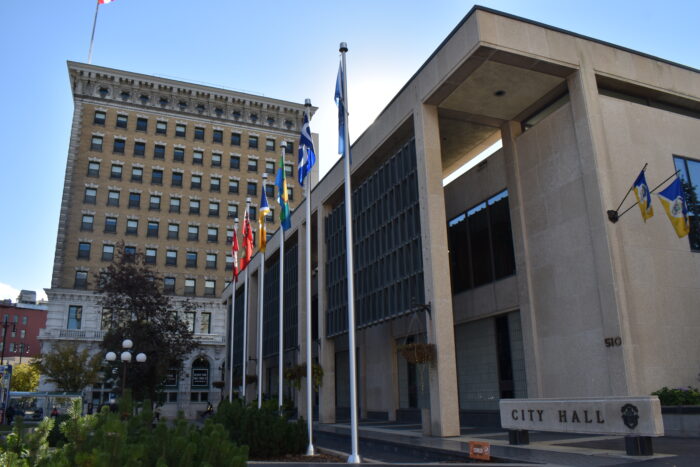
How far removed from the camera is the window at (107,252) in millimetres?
63781

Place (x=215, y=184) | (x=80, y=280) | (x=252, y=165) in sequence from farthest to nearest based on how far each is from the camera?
(x=252, y=165)
(x=215, y=184)
(x=80, y=280)

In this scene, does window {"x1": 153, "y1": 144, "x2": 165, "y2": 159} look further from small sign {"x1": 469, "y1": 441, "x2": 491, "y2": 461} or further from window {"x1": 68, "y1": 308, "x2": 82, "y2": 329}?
small sign {"x1": 469, "y1": 441, "x2": 491, "y2": 461}

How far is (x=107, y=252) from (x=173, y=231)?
7640mm

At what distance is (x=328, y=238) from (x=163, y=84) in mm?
47180

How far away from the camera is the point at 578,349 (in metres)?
19.6

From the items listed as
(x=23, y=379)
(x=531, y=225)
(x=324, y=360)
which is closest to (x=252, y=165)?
(x=324, y=360)

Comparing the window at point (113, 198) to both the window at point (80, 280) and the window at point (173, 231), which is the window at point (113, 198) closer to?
the window at point (173, 231)

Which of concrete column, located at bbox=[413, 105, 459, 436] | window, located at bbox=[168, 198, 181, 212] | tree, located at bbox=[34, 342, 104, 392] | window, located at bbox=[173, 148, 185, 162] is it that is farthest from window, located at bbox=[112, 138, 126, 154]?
concrete column, located at bbox=[413, 105, 459, 436]

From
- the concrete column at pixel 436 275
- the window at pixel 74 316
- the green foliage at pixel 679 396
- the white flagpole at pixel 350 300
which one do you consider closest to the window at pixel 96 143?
the window at pixel 74 316

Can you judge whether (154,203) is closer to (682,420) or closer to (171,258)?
(171,258)

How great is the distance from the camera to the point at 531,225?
22.7 metres

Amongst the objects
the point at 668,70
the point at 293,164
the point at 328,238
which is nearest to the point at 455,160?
the point at 328,238

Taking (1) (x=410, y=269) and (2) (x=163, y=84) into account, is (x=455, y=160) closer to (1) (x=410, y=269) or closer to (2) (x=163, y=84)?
(1) (x=410, y=269)

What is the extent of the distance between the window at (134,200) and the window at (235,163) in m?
11.9
